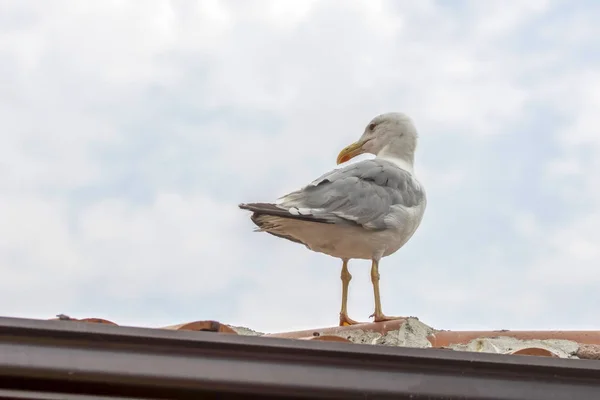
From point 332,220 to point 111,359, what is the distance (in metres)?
2.90

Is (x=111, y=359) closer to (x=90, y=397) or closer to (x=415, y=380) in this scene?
(x=90, y=397)

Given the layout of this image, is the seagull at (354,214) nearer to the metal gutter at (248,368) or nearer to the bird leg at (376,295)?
the bird leg at (376,295)

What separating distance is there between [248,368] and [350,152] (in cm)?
409

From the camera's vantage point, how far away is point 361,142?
5820 millimetres

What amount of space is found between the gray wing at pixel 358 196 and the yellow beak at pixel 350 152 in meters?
0.74

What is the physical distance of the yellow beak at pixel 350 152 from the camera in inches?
230

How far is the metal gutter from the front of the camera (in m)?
1.77

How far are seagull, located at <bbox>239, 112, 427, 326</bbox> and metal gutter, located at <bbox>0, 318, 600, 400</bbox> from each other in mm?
2404

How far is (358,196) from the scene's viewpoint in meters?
4.73

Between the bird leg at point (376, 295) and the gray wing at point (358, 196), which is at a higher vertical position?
the gray wing at point (358, 196)

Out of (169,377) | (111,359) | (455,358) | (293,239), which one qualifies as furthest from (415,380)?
(293,239)

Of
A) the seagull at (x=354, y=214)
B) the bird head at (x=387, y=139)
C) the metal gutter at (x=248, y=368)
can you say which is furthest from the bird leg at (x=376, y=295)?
the metal gutter at (x=248, y=368)

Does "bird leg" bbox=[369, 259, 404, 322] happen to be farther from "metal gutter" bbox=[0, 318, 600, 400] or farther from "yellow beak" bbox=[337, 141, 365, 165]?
"metal gutter" bbox=[0, 318, 600, 400]

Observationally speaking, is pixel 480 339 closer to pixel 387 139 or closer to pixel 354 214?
pixel 354 214
